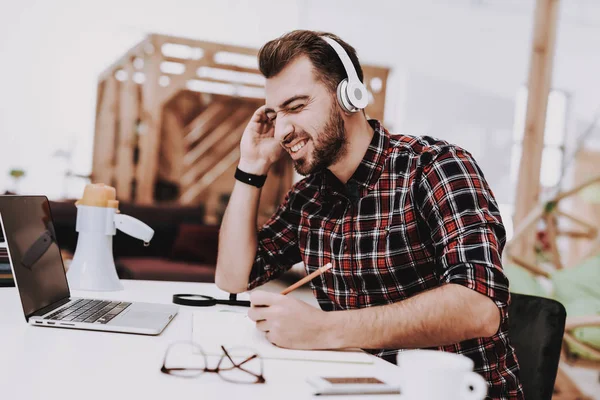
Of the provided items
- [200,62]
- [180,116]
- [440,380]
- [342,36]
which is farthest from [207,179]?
[440,380]

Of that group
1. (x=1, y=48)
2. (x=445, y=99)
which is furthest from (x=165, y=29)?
(x=445, y=99)

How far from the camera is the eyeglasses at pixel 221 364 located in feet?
2.55

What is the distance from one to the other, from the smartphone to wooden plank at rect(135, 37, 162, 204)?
5968mm

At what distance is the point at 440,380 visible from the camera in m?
0.61

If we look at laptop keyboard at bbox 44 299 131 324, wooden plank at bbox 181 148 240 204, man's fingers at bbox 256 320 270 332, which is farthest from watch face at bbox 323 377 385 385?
wooden plank at bbox 181 148 240 204

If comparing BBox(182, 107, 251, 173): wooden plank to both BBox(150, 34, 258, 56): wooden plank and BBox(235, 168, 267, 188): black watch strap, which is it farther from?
BBox(235, 168, 267, 188): black watch strap

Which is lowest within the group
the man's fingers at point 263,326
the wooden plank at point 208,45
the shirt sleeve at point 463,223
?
the man's fingers at point 263,326

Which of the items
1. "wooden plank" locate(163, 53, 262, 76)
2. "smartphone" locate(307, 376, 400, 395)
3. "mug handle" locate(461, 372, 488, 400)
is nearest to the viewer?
"mug handle" locate(461, 372, 488, 400)

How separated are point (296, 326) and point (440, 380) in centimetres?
39

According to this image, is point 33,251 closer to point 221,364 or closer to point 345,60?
point 221,364

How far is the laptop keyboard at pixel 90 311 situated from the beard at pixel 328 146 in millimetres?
503

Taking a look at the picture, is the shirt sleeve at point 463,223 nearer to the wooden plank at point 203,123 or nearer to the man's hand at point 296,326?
the man's hand at point 296,326

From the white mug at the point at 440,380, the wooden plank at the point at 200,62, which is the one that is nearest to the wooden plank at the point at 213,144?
the wooden plank at the point at 200,62

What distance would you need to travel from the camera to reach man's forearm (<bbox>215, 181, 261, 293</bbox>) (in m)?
1.52
